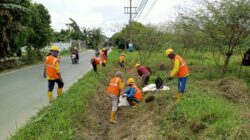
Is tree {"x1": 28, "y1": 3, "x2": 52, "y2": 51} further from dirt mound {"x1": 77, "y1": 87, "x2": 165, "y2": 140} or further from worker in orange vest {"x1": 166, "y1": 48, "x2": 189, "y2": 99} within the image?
worker in orange vest {"x1": 166, "y1": 48, "x2": 189, "y2": 99}

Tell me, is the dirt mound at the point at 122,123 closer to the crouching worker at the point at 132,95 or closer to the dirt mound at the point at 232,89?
the crouching worker at the point at 132,95

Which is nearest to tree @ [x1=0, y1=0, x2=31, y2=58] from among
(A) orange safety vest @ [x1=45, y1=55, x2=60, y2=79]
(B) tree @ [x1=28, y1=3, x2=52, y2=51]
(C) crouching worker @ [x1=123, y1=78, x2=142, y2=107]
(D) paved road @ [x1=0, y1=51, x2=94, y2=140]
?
(B) tree @ [x1=28, y1=3, x2=52, y2=51]

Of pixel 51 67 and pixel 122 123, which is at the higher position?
pixel 51 67

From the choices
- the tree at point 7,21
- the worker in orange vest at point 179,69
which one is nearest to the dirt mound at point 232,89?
the worker in orange vest at point 179,69

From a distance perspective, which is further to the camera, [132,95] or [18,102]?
[132,95]

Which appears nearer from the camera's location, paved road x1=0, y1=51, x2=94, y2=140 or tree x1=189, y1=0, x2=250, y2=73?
paved road x1=0, y1=51, x2=94, y2=140

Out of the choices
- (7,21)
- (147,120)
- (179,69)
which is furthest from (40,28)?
(147,120)

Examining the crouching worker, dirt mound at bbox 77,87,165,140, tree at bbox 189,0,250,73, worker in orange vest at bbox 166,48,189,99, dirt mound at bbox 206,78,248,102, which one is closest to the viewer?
dirt mound at bbox 77,87,165,140

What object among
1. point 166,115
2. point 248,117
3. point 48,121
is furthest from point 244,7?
point 48,121

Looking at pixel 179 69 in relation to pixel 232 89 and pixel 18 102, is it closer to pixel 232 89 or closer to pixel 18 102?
pixel 232 89

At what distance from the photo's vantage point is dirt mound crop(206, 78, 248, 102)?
887 centimetres

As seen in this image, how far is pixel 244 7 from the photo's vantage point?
33.7ft

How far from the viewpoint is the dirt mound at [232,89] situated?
349 inches

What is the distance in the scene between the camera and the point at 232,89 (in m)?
9.55
